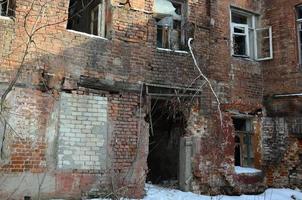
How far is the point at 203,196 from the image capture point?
1006 centimetres

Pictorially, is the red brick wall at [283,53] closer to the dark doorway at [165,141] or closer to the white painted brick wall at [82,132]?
the dark doorway at [165,141]

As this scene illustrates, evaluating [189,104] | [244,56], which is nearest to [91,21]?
[189,104]

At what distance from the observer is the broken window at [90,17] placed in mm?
9789

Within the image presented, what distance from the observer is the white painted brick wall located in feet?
28.3

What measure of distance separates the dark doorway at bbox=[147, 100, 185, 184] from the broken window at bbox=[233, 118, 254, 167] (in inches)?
68.0

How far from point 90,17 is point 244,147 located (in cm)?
529

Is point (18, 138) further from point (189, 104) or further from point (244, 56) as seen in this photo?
point (244, 56)

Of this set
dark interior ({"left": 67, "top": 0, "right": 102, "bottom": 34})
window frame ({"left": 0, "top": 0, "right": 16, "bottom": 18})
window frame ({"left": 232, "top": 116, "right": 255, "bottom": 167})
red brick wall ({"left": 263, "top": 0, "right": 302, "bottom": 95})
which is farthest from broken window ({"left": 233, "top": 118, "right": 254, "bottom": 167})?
window frame ({"left": 0, "top": 0, "right": 16, "bottom": 18})

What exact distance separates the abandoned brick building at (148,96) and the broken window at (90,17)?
0.12ft

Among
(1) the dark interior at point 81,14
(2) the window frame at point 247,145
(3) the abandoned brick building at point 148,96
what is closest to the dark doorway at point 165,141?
(3) the abandoned brick building at point 148,96

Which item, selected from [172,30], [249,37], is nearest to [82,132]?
[172,30]

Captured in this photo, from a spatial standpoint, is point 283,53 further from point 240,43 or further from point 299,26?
point 240,43

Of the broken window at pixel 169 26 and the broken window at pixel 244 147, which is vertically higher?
the broken window at pixel 169 26

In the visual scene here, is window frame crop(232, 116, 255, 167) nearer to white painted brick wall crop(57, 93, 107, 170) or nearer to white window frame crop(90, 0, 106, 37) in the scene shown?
white painted brick wall crop(57, 93, 107, 170)
